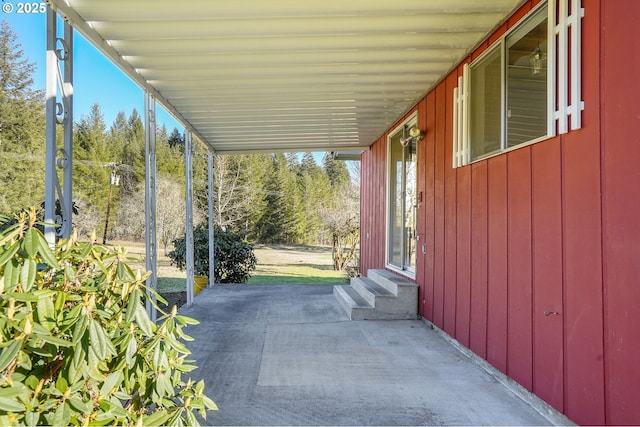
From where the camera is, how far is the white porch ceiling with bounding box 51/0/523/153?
2.70 metres

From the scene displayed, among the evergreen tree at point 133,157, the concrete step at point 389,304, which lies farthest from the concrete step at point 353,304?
the evergreen tree at point 133,157

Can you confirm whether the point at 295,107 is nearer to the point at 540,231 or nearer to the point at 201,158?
the point at 540,231

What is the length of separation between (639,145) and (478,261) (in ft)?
5.80

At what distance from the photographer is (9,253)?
102cm

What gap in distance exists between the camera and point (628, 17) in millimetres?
1831

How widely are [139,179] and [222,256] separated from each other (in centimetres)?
759

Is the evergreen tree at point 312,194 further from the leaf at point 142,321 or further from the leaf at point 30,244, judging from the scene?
the leaf at point 30,244

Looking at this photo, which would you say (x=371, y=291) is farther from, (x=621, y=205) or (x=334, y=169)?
(x=334, y=169)

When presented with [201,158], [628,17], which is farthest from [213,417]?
[201,158]

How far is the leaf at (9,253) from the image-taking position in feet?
3.29

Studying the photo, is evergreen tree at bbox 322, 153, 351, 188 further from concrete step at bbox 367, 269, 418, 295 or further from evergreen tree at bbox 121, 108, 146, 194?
concrete step at bbox 367, 269, 418, 295

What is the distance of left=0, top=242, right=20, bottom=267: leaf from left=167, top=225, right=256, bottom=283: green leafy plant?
757cm

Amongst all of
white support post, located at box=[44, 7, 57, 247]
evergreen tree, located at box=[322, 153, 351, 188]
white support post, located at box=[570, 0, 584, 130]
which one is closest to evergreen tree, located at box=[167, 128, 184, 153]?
evergreen tree, located at box=[322, 153, 351, 188]

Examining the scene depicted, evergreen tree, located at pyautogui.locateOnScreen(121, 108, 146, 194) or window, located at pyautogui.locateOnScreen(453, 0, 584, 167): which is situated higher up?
evergreen tree, located at pyautogui.locateOnScreen(121, 108, 146, 194)
